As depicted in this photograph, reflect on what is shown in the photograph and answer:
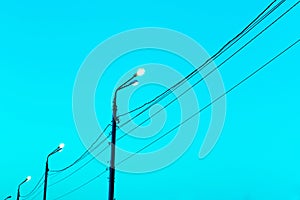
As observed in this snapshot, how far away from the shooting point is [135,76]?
16.7 metres

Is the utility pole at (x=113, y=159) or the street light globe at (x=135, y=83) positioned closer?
the street light globe at (x=135, y=83)

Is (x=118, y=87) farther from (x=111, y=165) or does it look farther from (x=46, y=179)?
(x=46, y=179)

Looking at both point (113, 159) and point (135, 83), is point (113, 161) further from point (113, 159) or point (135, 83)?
point (135, 83)

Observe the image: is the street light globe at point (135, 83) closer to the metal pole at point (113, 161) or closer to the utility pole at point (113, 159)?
the utility pole at point (113, 159)

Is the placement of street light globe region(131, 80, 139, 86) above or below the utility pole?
above

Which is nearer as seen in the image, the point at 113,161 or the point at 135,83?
the point at 135,83

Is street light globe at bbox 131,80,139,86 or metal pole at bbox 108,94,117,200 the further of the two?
metal pole at bbox 108,94,117,200

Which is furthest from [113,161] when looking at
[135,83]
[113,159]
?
[135,83]

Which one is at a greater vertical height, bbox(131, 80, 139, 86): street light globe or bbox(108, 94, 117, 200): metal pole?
bbox(131, 80, 139, 86): street light globe

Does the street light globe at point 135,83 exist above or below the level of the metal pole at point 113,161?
above

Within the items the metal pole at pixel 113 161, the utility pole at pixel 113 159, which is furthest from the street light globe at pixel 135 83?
the metal pole at pixel 113 161

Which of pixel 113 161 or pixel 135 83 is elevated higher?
pixel 135 83

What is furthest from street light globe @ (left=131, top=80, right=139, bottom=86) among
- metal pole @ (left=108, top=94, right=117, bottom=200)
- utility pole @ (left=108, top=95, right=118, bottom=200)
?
metal pole @ (left=108, top=94, right=117, bottom=200)

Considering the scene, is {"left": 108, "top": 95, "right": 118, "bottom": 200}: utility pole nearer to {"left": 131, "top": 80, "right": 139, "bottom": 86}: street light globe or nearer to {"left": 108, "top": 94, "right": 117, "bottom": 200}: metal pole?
{"left": 108, "top": 94, "right": 117, "bottom": 200}: metal pole
